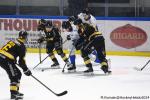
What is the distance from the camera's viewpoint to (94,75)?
29.3 feet

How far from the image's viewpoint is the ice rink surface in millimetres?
7066

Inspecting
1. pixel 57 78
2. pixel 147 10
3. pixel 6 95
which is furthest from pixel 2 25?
pixel 6 95

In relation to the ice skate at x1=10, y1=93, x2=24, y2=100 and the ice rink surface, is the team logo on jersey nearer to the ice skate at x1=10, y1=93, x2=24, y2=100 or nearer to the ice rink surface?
the ice rink surface

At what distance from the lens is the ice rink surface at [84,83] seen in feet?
23.2

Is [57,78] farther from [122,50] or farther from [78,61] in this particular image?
[122,50]

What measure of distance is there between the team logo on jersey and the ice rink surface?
1.74 m

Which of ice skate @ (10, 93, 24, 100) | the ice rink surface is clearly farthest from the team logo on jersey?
ice skate @ (10, 93, 24, 100)

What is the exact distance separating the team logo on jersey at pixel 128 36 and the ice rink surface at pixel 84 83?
1.74 m

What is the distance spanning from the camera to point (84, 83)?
8094mm

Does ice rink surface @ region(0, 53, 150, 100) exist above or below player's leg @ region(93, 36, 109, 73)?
below

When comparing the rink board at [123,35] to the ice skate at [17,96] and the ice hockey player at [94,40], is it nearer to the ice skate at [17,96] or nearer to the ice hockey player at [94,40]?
the ice hockey player at [94,40]

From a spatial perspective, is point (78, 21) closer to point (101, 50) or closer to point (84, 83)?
point (101, 50)

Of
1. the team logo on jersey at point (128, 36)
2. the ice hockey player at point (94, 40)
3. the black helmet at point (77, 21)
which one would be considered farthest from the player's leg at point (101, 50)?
the team logo on jersey at point (128, 36)

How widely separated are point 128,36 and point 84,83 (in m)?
4.48
